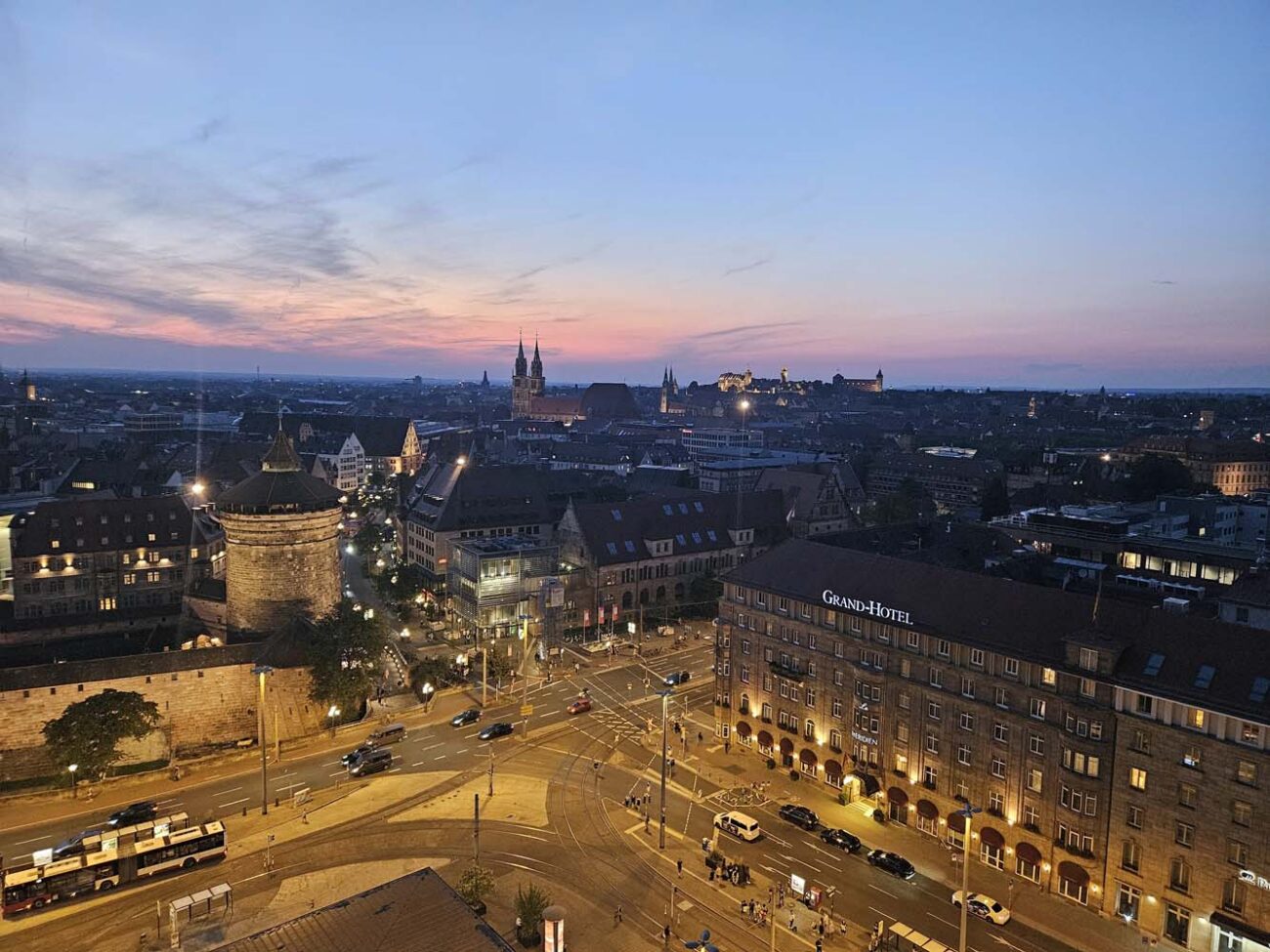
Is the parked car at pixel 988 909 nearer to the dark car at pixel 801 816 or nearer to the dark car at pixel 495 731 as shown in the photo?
the dark car at pixel 801 816

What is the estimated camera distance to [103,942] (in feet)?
138

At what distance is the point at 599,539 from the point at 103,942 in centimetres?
6666

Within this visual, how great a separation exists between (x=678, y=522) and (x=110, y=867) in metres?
75.6

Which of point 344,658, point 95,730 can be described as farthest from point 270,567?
point 95,730

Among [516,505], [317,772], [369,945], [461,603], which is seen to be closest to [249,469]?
[516,505]

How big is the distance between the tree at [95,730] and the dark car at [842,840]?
165ft


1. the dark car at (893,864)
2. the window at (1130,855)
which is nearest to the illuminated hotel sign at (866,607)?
the dark car at (893,864)

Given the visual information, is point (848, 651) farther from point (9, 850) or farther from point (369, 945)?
point (9, 850)

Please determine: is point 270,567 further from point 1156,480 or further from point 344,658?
point 1156,480

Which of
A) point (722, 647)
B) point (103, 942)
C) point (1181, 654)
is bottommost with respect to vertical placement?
point (103, 942)

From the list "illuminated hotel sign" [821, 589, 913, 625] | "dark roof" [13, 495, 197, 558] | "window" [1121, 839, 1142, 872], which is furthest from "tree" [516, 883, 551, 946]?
"dark roof" [13, 495, 197, 558]

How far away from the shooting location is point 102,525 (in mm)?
93875

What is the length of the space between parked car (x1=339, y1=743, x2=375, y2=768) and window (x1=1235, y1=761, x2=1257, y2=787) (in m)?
55.6

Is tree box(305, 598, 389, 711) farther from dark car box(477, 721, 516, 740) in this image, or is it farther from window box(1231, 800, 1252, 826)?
window box(1231, 800, 1252, 826)
